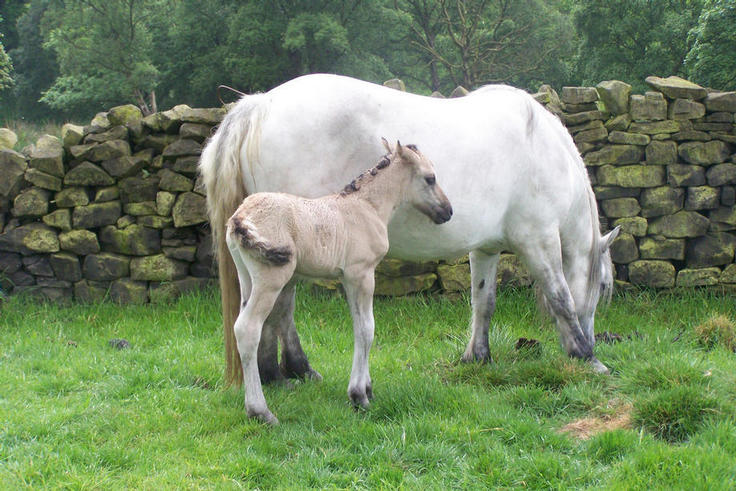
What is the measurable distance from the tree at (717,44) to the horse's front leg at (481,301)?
6.45 m

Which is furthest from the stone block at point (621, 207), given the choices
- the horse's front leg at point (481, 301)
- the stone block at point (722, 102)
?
the horse's front leg at point (481, 301)

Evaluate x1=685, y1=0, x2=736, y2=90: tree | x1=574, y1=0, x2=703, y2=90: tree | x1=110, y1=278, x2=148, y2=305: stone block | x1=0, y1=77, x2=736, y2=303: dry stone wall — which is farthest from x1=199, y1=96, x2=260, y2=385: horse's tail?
x1=574, y1=0, x2=703, y2=90: tree

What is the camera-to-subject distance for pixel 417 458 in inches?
131

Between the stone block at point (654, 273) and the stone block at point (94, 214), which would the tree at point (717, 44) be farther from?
the stone block at point (94, 214)

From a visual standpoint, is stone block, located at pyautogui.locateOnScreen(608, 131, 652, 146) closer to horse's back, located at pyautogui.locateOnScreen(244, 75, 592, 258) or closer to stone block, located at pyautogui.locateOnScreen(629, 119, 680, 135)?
stone block, located at pyautogui.locateOnScreen(629, 119, 680, 135)

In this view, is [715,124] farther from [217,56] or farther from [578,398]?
A: [217,56]

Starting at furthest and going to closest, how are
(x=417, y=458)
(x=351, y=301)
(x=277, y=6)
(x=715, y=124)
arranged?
(x=277, y=6), (x=715, y=124), (x=351, y=301), (x=417, y=458)

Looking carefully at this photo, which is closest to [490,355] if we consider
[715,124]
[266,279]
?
[266,279]

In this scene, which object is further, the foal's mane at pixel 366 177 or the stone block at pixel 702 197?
the stone block at pixel 702 197

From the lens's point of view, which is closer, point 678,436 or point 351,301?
point 678,436

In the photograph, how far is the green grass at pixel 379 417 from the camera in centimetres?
314

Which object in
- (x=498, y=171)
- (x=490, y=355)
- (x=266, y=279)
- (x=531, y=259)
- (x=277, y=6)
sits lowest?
(x=490, y=355)

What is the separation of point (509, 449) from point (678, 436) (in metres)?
0.92

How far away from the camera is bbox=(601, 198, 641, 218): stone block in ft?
22.7
